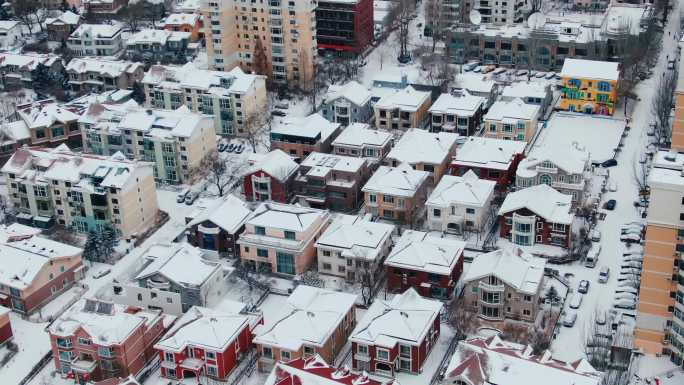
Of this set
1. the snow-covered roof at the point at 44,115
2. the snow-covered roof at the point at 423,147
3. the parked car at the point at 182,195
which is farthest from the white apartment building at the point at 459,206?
the snow-covered roof at the point at 44,115

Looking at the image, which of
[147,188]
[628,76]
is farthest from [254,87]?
[628,76]

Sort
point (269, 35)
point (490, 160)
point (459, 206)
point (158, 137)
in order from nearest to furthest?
point (459, 206) → point (490, 160) → point (158, 137) → point (269, 35)

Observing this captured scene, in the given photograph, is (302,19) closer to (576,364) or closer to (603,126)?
(603,126)

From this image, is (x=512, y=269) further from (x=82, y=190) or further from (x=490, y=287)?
(x=82, y=190)

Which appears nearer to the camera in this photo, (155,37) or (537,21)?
(537,21)

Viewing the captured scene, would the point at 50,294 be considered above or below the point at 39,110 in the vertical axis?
below

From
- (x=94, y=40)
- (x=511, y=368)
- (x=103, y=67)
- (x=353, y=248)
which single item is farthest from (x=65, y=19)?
(x=511, y=368)
